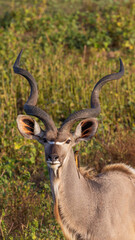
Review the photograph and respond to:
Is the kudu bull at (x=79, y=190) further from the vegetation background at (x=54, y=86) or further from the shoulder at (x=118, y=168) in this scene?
the vegetation background at (x=54, y=86)

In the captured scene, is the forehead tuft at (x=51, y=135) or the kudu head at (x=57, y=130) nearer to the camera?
the kudu head at (x=57, y=130)

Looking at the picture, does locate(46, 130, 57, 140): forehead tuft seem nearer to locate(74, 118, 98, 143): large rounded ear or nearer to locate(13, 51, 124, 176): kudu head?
locate(13, 51, 124, 176): kudu head

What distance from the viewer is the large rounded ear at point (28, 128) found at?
3.73 metres

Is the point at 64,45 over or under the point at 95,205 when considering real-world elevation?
over

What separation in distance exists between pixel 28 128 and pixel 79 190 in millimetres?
722

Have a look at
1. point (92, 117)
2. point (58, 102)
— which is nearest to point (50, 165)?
point (92, 117)

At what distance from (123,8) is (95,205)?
8.43 meters

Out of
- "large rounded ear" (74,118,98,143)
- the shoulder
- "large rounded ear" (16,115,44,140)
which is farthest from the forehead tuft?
the shoulder

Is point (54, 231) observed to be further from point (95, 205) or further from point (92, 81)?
point (92, 81)

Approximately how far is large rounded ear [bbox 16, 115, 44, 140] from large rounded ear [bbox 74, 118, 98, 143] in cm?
33

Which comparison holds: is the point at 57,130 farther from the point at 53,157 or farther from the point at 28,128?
the point at 53,157

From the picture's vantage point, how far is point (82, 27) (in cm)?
1080

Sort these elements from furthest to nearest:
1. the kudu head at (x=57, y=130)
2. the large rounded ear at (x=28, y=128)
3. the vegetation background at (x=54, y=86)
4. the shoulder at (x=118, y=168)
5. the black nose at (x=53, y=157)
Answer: the vegetation background at (x=54, y=86) < the shoulder at (x=118, y=168) < the large rounded ear at (x=28, y=128) < the kudu head at (x=57, y=130) < the black nose at (x=53, y=157)

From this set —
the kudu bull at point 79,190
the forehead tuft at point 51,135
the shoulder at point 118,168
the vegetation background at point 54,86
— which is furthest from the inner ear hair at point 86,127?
the vegetation background at point 54,86
